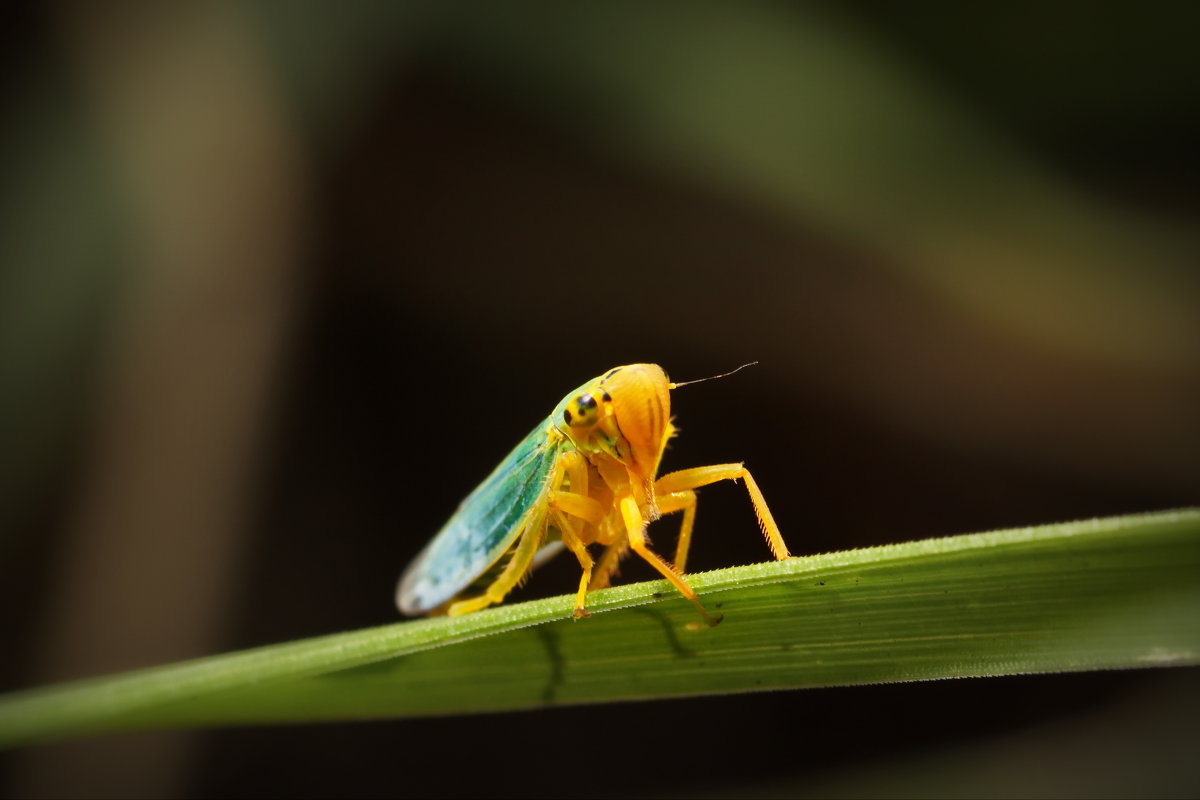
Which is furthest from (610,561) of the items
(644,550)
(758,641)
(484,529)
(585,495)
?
(758,641)

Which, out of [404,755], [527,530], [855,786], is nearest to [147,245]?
[404,755]

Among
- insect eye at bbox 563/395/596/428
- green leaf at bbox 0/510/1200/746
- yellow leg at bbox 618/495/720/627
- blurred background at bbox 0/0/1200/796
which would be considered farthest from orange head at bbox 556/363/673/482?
blurred background at bbox 0/0/1200/796

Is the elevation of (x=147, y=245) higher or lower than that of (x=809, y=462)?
higher

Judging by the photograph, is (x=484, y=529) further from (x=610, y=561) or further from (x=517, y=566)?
(x=610, y=561)

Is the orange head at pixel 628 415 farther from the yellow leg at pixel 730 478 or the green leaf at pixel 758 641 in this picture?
the green leaf at pixel 758 641

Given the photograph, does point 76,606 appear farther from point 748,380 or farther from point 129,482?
point 748,380

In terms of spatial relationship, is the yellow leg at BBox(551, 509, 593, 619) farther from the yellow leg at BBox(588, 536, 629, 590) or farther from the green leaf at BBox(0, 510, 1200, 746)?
the green leaf at BBox(0, 510, 1200, 746)
